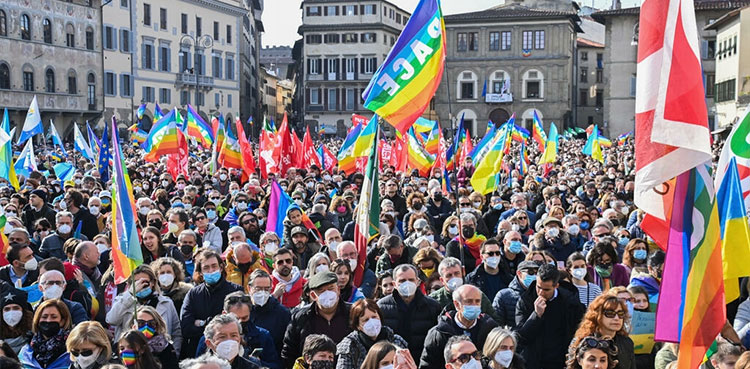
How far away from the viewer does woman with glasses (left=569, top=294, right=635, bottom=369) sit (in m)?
5.91

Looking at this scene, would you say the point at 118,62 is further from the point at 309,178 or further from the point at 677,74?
the point at 677,74

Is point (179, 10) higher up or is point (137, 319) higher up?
point (179, 10)

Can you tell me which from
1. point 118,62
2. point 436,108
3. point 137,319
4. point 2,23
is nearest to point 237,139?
point 137,319

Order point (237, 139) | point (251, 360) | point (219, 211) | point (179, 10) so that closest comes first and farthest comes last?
1. point (251, 360)
2. point (219, 211)
3. point (237, 139)
4. point (179, 10)

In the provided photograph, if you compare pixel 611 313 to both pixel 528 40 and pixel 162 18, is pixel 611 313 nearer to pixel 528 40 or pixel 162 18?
pixel 162 18

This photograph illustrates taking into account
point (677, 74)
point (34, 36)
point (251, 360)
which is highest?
point (34, 36)

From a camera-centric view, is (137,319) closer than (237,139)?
Yes

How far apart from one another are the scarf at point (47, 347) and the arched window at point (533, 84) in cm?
6651

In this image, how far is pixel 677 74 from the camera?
4941 mm

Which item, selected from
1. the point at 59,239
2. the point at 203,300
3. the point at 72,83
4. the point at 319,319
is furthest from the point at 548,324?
the point at 72,83

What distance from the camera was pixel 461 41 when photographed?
234 feet

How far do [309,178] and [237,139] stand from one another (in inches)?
104

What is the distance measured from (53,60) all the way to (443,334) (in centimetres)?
4727

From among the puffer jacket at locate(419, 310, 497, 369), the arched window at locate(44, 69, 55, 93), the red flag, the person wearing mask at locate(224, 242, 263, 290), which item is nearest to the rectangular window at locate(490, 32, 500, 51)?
the arched window at locate(44, 69, 55, 93)
